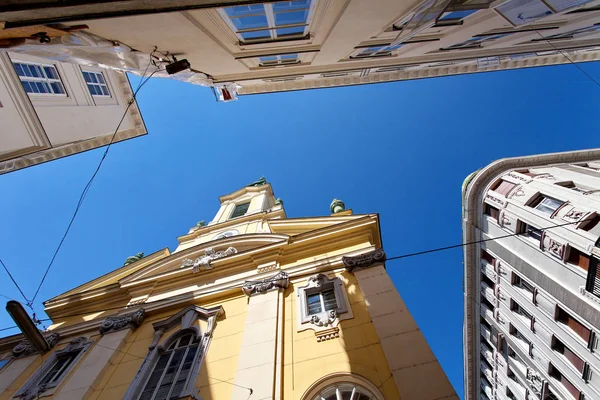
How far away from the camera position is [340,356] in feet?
26.9

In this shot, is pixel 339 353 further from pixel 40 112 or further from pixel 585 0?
pixel 40 112

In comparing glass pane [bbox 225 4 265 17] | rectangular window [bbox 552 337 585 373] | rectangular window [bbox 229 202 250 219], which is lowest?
rectangular window [bbox 552 337 585 373]

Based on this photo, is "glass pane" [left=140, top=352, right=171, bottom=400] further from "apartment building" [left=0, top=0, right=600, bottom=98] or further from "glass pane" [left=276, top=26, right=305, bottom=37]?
"glass pane" [left=276, top=26, right=305, bottom=37]

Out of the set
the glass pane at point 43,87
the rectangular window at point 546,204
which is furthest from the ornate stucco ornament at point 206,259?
the rectangular window at point 546,204

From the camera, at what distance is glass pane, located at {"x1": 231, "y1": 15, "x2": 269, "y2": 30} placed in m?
8.56

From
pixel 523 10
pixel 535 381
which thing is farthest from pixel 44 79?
pixel 535 381

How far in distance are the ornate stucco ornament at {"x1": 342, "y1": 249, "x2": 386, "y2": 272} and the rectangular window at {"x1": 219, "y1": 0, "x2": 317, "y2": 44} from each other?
7618 mm

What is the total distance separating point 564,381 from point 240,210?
22.5 m

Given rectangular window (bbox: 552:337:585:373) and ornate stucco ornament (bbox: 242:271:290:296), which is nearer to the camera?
ornate stucco ornament (bbox: 242:271:290:296)

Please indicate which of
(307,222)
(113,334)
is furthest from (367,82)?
(113,334)

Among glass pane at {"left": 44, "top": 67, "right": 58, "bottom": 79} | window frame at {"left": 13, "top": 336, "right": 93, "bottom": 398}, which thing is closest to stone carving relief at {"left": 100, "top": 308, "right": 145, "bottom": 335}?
window frame at {"left": 13, "top": 336, "right": 93, "bottom": 398}

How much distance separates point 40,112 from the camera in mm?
14492

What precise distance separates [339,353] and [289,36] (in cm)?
954

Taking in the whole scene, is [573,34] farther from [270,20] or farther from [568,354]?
[568,354]
